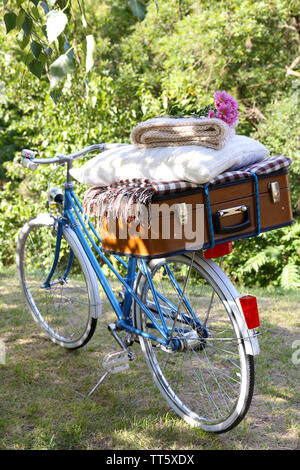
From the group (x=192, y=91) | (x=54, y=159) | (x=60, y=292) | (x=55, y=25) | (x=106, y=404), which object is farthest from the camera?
(x=192, y=91)

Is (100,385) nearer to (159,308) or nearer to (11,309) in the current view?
(159,308)

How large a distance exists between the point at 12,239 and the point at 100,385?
6.00 m

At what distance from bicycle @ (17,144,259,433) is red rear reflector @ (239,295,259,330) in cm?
2

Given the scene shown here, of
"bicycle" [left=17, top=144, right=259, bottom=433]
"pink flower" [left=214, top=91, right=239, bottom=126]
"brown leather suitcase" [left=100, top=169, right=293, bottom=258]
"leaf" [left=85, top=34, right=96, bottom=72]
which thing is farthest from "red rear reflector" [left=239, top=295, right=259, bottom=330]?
"leaf" [left=85, top=34, right=96, bottom=72]

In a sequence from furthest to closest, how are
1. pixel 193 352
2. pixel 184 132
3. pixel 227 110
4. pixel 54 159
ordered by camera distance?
pixel 54 159
pixel 193 352
pixel 227 110
pixel 184 132

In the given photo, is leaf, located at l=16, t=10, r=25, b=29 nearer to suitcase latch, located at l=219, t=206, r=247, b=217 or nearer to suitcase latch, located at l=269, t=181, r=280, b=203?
suitcase latch, located at l=219, t=206, r=247, b=217

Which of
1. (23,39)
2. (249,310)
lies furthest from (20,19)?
(249,310)

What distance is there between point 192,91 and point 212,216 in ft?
18.8

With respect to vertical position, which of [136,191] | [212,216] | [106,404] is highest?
[136,191]

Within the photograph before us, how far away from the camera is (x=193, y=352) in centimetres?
236

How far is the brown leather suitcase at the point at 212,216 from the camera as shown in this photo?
6.23 feet

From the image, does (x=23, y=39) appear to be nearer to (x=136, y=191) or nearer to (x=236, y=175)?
(x=136, y=191)

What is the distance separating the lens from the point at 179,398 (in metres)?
2.54

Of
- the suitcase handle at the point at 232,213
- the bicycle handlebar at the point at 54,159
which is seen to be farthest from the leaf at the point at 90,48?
the bicycle handlebar at the point at 54,159
